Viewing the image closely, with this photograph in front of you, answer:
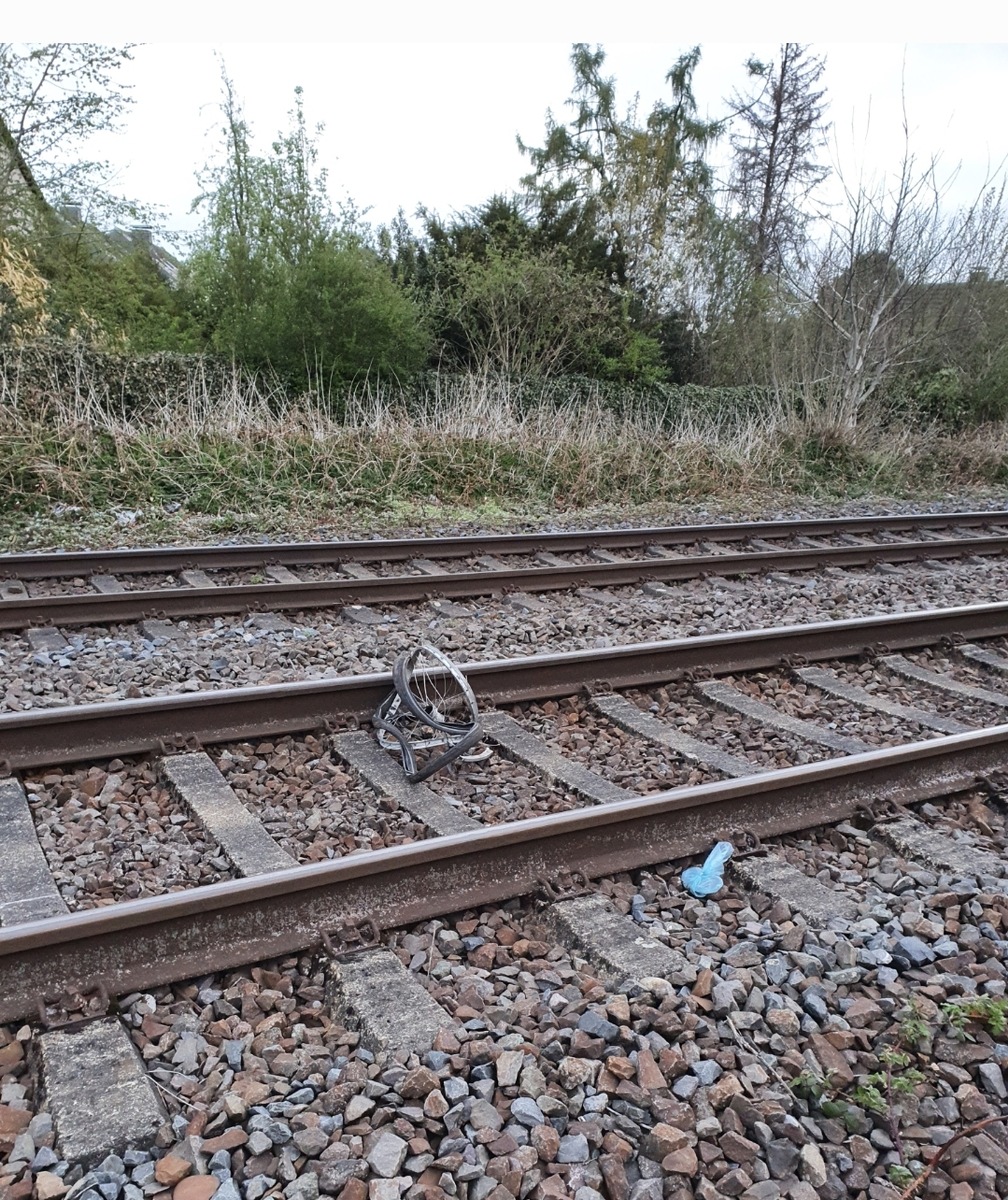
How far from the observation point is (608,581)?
8.28 metres

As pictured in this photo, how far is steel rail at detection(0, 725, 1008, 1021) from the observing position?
2785 mm

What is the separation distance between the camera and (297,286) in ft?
48.4

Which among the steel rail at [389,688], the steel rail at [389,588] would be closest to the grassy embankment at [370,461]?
the steel rail at [389,588]

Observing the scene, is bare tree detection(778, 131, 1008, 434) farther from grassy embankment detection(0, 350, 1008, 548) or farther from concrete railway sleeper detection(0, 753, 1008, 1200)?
concrete railway sleeper detection(0, 753, 1008, 1200)

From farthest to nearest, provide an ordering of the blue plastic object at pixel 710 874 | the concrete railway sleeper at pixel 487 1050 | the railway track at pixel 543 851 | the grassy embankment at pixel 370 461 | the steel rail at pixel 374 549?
the grassy embankment at pixel 370 461 → the steel rail at pixel 374 549 → the blue plastic object at pixel 710 874 → the railway track at pixel 543 851 → the concrete railway sleeper at pixel 487 1050

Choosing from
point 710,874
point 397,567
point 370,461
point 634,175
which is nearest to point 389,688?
point 710,874

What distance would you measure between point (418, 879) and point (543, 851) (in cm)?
48

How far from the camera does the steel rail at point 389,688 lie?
4.20m

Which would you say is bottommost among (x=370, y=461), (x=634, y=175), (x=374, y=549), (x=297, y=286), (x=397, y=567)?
(x=397, y=567)

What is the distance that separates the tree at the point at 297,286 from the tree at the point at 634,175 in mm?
6586

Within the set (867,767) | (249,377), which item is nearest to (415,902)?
(867,767)

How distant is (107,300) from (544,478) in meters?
9.74

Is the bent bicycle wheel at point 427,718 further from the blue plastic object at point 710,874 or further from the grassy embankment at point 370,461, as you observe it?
the grassy embankment at point 370,461

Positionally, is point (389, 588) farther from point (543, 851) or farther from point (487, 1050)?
point (487, 1050)
